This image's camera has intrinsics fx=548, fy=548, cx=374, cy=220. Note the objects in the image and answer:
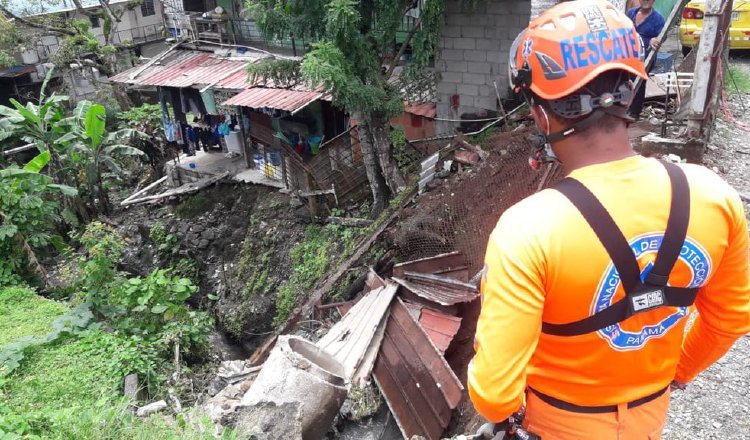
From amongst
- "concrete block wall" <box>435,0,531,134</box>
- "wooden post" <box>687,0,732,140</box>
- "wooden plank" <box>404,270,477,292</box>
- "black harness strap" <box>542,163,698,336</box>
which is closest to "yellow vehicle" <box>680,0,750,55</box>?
"concrete block wall" <box>435,0,531,134</box>

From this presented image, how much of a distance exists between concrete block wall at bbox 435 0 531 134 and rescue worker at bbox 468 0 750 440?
8.70m

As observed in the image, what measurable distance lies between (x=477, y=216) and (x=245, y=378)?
3212 mm

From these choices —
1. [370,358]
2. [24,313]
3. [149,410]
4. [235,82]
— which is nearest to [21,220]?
[24,313]

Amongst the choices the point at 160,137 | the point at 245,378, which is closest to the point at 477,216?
the point at 245,378

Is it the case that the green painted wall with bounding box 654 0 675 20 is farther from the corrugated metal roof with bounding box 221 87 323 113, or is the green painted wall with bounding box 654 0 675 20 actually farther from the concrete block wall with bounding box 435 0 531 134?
the corrugated metal roof with bounding box 221 87 323 113

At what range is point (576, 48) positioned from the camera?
4.63ft

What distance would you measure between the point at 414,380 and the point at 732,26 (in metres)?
10.4

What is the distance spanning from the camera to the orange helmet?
141 cm

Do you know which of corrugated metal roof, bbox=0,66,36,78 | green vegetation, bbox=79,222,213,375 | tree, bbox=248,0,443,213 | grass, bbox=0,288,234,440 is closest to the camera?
grass, bbox=0,288,234,440

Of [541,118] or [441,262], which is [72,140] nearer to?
[441,262]

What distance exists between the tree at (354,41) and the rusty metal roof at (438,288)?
310 centimetres

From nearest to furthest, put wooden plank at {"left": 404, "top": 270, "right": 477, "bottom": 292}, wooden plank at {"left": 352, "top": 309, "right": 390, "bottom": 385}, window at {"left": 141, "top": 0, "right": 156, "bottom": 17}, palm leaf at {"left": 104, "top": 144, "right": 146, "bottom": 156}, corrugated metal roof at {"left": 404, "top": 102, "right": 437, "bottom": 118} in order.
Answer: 1. wooden plank at {"left": 352, "top": 309, "right": 390, "bottom": 385}
2. wooden plank at {"left": 404, "top": 270, "right": 477, "bottom": 292}
3. corrugated metal roof at {"left": 404, "top": 102, "right": 437, "bottom": 118}
4. palm leaf at {"left": 104, "top": 144, "right": 146, "bottom": 156}
5. window at {"left": 141, "top": 0, "right": 156, "bottom": 17}

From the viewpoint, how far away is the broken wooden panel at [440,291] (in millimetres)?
5488

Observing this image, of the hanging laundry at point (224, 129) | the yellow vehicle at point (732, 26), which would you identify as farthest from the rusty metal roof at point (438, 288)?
the hanging laundry at point (224, 129)
